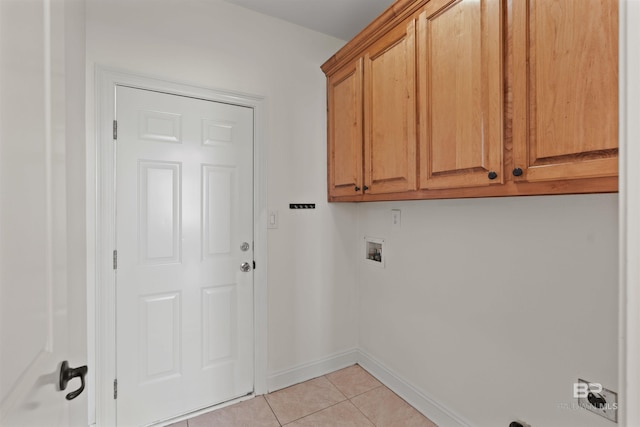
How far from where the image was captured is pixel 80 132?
0.84 meters

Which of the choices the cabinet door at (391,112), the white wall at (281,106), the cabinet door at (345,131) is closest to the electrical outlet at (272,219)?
the white wall at (281,106)

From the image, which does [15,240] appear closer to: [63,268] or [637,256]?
[63,268]

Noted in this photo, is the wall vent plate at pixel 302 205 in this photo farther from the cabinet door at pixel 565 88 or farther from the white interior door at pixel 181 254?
the cabinet door at pixel 565 88

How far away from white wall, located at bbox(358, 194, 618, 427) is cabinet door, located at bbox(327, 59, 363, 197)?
0.39 metres

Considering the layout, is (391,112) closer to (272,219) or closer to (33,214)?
(272,219)

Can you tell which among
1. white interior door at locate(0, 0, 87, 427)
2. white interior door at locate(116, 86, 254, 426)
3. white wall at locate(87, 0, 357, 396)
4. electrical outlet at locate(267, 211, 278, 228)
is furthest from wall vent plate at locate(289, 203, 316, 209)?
white interior door at locate(0, 0, 87, 427)

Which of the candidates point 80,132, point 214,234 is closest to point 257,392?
point 214,234

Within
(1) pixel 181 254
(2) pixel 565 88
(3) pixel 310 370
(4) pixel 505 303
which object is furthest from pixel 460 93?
(3) pixel 310 370

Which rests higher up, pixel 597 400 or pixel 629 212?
pixel 629 212

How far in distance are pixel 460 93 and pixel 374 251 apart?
1.34m

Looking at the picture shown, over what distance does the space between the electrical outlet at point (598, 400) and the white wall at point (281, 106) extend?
1.51 metres

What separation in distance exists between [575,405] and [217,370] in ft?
6.23

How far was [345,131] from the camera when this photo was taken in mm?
2148

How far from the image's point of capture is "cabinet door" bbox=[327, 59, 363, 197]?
2004mm
